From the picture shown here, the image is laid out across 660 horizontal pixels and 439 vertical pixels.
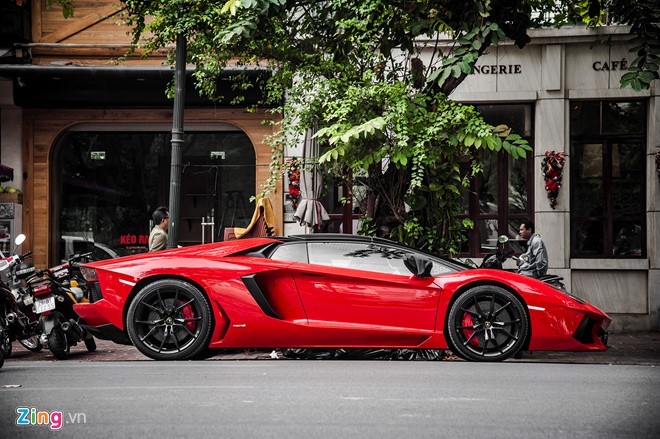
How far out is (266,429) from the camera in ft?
15.8

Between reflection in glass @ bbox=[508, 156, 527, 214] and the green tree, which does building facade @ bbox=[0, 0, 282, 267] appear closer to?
the green tree

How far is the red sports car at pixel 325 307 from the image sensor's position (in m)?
8.30

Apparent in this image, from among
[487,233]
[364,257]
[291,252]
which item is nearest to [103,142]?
[487,233]

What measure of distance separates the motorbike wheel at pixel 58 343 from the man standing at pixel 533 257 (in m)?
6.98

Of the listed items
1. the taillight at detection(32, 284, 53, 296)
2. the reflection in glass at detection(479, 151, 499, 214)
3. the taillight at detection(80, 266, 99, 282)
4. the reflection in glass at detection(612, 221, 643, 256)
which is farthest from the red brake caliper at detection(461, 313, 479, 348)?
the reflection in glass at detection(612, 221, 643, 256)

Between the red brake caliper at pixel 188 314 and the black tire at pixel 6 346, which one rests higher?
the red brake caliper at pixel 188 314

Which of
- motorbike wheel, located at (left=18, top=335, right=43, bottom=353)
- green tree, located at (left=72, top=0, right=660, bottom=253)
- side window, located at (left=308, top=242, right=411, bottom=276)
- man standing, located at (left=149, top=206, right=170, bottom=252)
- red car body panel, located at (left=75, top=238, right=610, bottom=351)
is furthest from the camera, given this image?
man standing, located at (left=149, top=206, right=170, bottom=252)

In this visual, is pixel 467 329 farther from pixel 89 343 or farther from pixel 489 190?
pixel 489 190

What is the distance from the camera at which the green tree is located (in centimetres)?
1031

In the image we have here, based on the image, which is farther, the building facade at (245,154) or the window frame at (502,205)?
the window frame at (502,205)

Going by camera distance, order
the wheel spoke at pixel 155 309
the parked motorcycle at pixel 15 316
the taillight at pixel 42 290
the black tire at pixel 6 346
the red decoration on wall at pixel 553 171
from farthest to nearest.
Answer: the red decoration on wall at pixel 553 171
the taillight at pixel 42 290
the parked motorcycle at pixel 15 316
the black tire at pixel 6 346
the wheel spoke at pixel 155 309

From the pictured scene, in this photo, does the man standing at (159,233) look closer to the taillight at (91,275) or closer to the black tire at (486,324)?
the taillight at (91,275)

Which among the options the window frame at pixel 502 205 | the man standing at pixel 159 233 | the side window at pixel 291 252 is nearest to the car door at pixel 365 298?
the side window at pixel 291 252

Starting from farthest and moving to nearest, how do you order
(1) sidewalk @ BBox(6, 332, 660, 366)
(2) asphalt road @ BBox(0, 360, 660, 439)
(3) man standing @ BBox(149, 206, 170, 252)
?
(3) man standing @ BBox(149, 206, 170, 252) → (1) sidewalk @ BBox(6, 332, 660, 366) → (2) asphalt road @ BBox(0, 360, 660, 439)
